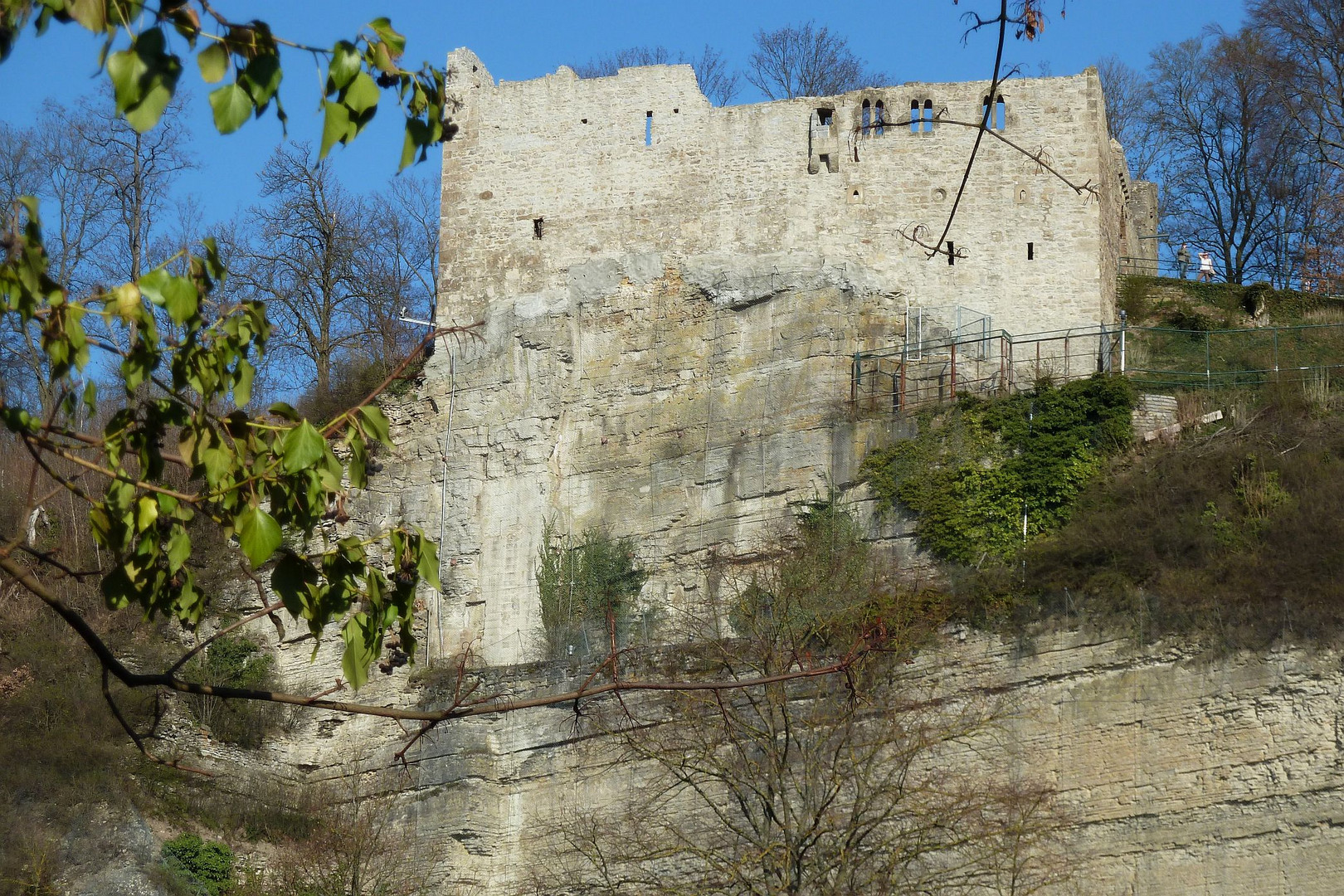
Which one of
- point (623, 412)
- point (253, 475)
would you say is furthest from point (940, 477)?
point (253, 475)

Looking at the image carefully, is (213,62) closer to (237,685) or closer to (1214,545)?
(1214,545)

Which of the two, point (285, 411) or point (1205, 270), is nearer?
point (285, 411)

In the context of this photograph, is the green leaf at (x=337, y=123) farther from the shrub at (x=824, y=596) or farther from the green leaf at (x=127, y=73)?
the shrub at (x=824, y=596)

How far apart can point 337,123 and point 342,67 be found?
157 millimetres

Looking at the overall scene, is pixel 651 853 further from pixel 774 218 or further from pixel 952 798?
pixel 774 218

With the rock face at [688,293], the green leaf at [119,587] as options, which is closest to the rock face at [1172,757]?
the rock face at [688,293]

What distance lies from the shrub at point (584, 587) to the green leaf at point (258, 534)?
1721 cm

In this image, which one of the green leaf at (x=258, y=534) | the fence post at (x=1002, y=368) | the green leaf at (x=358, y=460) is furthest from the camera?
the fence post at (x=1002, y=368)

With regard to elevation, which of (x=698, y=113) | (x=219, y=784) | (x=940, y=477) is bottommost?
(x=219, y=784)

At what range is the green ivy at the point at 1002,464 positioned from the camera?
20.9m

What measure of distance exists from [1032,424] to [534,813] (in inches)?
291

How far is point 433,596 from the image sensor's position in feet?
79.6

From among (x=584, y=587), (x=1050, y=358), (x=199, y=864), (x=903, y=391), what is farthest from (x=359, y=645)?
(x=1050, y=358)

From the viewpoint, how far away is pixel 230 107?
15.3 feet
